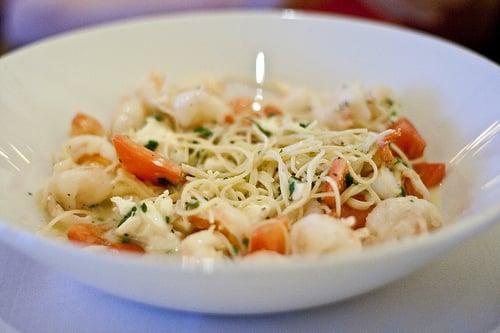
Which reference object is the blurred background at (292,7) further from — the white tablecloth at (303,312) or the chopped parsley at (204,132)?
the white tablecloth at (303,312)

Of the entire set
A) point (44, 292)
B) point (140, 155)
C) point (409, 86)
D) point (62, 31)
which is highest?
point (409, 86)

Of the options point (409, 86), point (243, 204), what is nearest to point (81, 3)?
point (409, 86)

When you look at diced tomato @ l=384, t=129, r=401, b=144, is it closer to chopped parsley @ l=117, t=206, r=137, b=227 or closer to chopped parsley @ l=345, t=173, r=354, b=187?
chopped parsley @ l=345, t=173, r=354, b=187

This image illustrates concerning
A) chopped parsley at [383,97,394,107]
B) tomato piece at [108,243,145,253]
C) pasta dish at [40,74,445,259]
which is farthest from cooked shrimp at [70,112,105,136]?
chopped parsley at [383,97,394,107]

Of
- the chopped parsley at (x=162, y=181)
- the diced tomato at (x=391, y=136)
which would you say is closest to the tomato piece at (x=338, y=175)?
the diced tomato at (x=391, y=136)

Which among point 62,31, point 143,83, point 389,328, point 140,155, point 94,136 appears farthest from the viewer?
point 62,31

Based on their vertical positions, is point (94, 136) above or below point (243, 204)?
below

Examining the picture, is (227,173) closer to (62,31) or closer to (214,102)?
(214,102)
